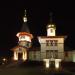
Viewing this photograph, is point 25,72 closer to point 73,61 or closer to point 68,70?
point 68,70

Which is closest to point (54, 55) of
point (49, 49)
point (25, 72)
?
point (49, 49)

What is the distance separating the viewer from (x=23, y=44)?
249ft

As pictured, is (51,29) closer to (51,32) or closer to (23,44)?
(51,32)

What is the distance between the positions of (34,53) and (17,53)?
402 cm

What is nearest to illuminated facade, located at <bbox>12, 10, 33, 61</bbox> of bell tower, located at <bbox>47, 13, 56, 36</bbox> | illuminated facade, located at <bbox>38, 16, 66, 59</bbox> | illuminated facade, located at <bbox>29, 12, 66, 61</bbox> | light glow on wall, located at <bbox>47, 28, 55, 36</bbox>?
illuminated facade, located at <bbox>29, 12, 66, 61</bbox>

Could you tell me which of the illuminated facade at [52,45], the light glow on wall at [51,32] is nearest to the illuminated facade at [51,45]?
the illuminated facade at [52,45]

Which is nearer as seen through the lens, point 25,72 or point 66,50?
point 25,72

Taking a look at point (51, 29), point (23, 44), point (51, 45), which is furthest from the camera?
point (23, 44)

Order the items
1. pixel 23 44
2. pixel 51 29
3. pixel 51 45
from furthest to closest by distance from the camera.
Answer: pixel 23 44 < pixel 51 29 < pixel 51 45

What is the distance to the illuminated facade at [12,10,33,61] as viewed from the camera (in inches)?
2862

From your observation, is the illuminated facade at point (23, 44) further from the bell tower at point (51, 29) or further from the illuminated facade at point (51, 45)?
the bell tower at point (51, 29)

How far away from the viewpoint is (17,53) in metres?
73.4

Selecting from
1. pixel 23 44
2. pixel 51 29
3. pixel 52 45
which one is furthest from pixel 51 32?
pixel 23 44

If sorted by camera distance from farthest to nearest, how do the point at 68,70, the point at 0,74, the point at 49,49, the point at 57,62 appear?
the point at 49,49 < the point at 57,62 < the point at 68,70 < the point at 0,74
